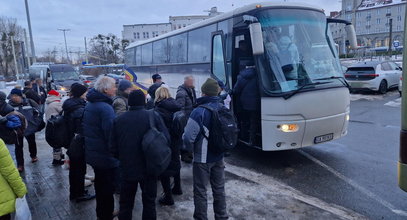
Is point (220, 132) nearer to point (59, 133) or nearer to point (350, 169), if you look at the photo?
point (59, 133)

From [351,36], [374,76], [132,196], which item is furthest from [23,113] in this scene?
[374,76]

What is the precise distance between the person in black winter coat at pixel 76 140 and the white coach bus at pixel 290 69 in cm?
318

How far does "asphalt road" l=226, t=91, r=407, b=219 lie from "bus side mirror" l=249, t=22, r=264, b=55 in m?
2.45

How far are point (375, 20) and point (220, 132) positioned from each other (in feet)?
361

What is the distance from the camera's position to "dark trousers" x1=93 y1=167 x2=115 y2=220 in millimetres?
4078

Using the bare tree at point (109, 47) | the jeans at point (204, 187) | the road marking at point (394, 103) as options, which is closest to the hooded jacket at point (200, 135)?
the jeans at point (204, 187)

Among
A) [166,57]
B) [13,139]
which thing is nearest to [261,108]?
[13,139]

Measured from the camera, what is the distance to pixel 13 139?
4.86 m

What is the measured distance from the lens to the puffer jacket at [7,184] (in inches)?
121

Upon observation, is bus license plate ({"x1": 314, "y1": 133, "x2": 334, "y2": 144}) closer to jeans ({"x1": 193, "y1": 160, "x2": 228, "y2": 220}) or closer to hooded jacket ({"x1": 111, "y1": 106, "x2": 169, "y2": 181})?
jeans ({"x1": 193, "y1": 160, "x2": 228, "y2": 220})

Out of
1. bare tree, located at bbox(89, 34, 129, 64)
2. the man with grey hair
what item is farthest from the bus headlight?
bare tree, located at bbox(89, 34, 129, 64)

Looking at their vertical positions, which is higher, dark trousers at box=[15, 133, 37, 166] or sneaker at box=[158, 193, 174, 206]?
dark trousers at box=[15, 133, 37, 166]

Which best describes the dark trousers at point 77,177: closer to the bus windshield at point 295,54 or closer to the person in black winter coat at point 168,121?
the person in black winter coat at point 168,121

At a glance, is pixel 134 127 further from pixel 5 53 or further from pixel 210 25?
pixel 5 53
